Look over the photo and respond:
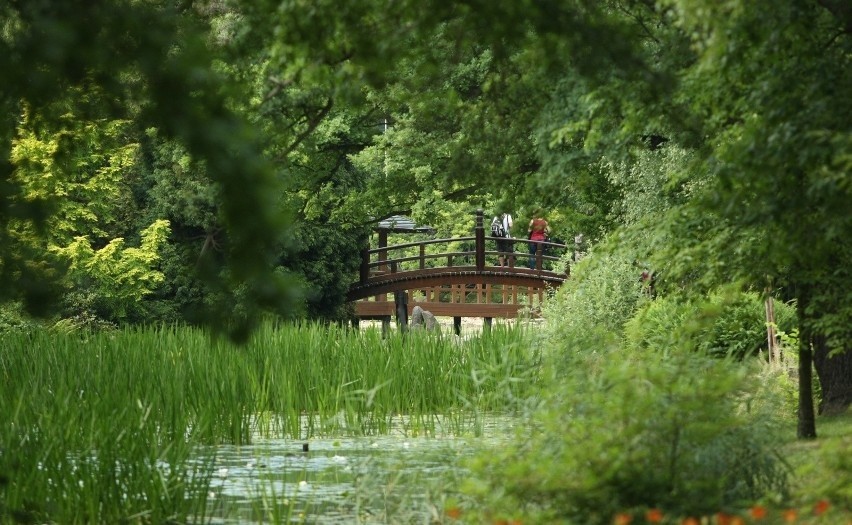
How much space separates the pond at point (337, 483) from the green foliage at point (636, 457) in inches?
22.2

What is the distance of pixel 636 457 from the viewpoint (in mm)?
6012

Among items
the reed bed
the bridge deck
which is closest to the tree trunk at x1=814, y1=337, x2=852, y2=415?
the reed bed

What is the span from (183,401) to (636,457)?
4.84m

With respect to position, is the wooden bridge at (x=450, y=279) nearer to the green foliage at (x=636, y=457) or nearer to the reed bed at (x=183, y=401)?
the reed bed at (x=183, y=401)

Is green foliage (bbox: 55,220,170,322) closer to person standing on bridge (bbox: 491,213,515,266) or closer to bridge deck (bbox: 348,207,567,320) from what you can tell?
bridge deck (bbox: 348,207,567,320)

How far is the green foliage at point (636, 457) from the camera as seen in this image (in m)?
5.98

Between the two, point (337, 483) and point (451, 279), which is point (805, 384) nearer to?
point (337, 483)

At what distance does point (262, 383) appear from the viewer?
40.3 feet

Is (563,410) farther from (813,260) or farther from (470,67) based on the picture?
(470,67)

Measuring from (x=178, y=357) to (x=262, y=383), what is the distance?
33.3 inches

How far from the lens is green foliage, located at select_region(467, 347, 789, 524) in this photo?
598 cm

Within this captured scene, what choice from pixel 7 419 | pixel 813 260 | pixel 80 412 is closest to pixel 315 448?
pixel 80 412

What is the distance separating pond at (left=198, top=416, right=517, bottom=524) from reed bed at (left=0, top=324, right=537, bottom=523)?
0.26 m

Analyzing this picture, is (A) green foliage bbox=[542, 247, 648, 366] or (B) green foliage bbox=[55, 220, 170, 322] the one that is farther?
(B) green foliage bbox=[55, 220, 170, 322]
